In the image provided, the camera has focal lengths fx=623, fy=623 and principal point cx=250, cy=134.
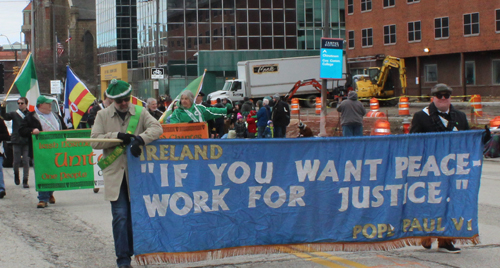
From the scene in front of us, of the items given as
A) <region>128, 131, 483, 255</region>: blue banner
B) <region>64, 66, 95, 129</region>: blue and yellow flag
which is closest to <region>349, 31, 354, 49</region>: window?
<region>64, 66, 95, 129</region>: blue and yellow flag

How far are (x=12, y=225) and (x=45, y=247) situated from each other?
1654 millimetres

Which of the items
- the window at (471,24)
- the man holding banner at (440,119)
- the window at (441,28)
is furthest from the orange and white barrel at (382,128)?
the window at (441,28)

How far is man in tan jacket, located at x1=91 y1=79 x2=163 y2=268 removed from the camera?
18.1 ft

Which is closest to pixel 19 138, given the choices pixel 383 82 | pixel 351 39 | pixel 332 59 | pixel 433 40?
pixel 332 59

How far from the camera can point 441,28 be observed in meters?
44.2

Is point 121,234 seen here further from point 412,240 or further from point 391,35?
point 391,35

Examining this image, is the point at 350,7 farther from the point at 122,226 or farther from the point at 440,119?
the point at 122,226

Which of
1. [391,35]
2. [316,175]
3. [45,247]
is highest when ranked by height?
[391,35]

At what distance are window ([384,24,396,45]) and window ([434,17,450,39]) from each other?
408cm

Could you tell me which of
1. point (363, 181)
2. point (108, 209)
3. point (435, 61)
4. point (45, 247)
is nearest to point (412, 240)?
point (363, 181)

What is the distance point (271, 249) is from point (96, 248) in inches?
86.4

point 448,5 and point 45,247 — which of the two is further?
point 448,5

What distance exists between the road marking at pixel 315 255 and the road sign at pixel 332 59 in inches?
614

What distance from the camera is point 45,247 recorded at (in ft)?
23.1
